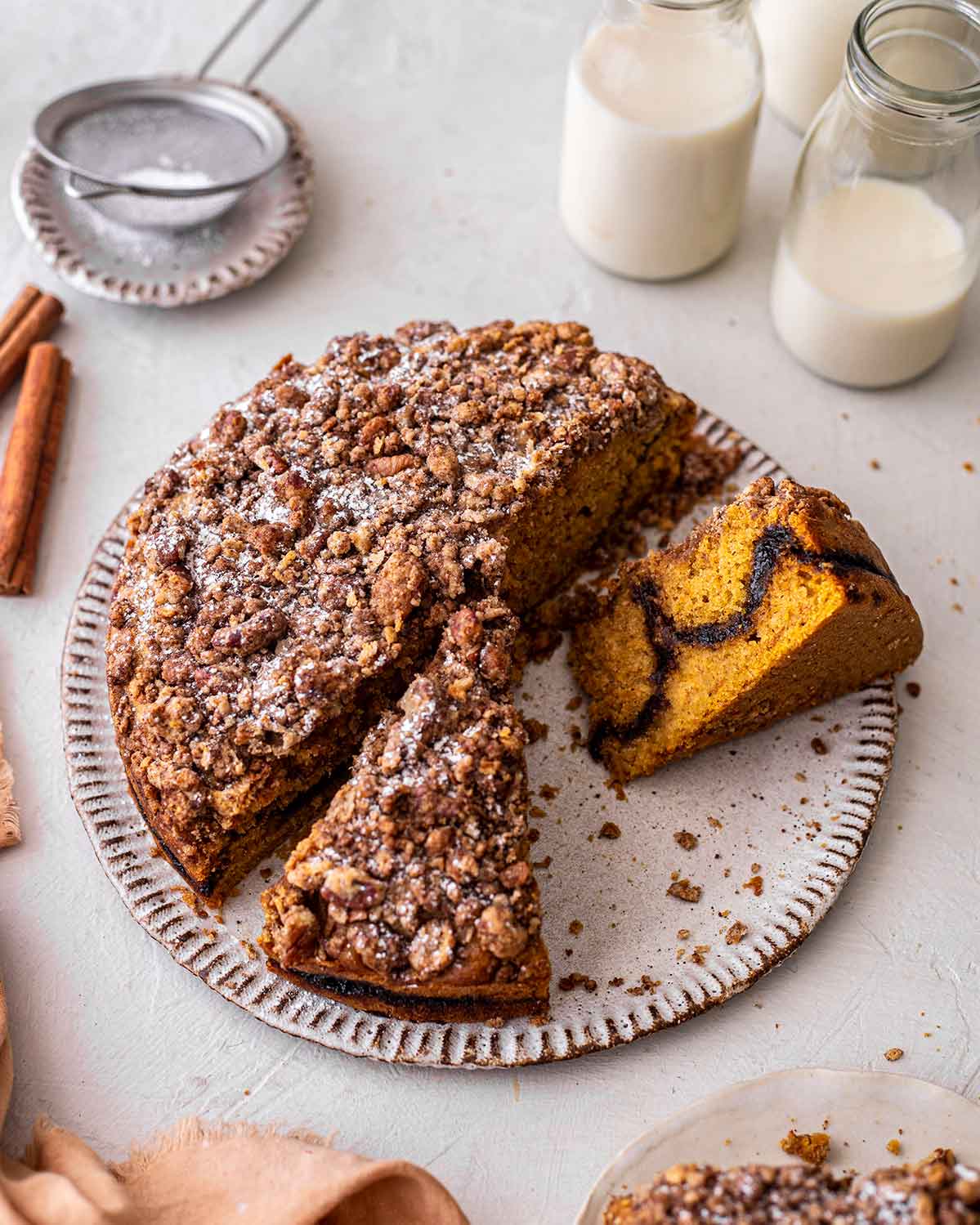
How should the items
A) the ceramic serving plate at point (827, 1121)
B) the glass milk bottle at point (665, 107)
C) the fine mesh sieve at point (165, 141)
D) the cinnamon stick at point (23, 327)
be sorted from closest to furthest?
1. the ceramic serving plate at point (827, 1121)
2. the glass milk bottle at point (665, 107)
3. the cinnamon stick at point (23, 327)
4. the fine mesh sieve at point (165, 141)

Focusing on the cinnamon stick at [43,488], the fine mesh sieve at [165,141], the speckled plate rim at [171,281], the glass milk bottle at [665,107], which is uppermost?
the glass milk bottle at [665,107]

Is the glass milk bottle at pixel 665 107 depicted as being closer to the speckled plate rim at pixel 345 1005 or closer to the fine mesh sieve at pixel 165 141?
the fine mesh sieve at pixel 165 141

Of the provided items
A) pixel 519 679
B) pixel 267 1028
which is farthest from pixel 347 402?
pixel 267 1028

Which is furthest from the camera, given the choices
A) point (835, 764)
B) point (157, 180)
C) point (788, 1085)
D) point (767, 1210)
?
point (157, 180)

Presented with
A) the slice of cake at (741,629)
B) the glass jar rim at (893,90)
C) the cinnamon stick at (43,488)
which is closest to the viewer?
the slice of cake at (741,629)

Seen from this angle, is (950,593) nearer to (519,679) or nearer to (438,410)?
(519,679)

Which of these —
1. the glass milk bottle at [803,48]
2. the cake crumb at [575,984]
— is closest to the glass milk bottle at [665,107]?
the glass milk bottle at [803,48]

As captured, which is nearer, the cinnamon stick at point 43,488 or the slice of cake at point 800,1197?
the slice of cake at point 800,1197

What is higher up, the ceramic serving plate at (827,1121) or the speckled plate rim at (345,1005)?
the speckled plate rim at (345,1005)

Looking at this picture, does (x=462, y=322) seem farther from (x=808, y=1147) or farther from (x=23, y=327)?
(x=808, y=1147)
